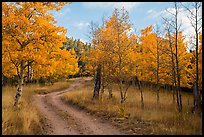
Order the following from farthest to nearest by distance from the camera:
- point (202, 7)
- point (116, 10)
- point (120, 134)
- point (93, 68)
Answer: point (93, 68) < point (116, 10) < point (202, 7) < point (120, 134)

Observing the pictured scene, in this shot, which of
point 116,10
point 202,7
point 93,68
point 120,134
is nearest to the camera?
point 120,134

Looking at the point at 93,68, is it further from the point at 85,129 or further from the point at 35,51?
the point at 85,129

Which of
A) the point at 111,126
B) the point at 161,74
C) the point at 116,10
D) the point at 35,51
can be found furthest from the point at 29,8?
the point at 161,74

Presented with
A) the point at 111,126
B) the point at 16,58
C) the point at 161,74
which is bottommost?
the point at 111,126

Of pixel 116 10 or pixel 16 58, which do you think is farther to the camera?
pixel 116 10

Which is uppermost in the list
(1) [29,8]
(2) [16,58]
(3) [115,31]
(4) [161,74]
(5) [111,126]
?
(1) [29,8]

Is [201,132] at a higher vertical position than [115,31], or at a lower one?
lower

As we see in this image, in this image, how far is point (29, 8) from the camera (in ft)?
38.6

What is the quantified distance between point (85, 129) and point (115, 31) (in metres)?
7.20

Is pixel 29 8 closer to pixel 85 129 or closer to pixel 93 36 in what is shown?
pixel 85 129

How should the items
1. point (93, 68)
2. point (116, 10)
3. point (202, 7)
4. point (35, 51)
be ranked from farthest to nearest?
point (93, 68)
point (116, 10)
point (35, 51)
point (202, 7)

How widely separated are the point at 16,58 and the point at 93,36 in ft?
33.5

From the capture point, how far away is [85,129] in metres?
10.2

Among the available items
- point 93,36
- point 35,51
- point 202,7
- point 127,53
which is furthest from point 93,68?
point 202,7
